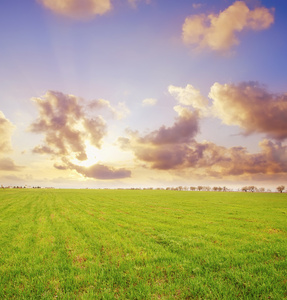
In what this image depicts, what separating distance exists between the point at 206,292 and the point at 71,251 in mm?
7951

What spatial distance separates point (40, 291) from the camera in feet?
20.6

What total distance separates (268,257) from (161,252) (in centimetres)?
582

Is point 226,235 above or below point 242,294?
below

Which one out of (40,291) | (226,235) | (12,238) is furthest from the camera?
(226,235)

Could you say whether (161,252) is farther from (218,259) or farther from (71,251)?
(71,251)

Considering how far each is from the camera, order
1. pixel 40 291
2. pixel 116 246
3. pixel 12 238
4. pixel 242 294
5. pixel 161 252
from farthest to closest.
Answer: pixel 12 238 → pixel 116 246 → pixel 161 252 → pixel 40 291 → pixel 242 294

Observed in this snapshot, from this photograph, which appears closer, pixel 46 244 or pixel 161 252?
pixel 161 252

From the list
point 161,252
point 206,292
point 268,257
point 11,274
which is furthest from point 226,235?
point 11,274

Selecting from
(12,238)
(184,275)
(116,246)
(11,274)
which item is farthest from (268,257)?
(12,238)

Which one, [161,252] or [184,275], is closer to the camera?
[184,275]

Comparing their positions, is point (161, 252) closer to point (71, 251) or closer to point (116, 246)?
point (116, 246)

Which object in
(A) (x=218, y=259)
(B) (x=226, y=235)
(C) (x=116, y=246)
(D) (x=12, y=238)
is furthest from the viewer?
(B) (x=226, y=235)

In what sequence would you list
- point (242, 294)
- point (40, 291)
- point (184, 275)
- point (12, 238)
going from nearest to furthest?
point (242, 294)
point (40, 291)
point (184, 275)
point (12, 238)

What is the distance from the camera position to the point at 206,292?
19.5 feet
